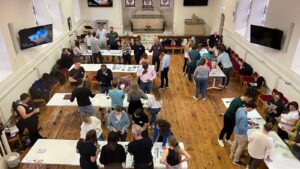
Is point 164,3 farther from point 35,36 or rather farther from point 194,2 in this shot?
point 35,36

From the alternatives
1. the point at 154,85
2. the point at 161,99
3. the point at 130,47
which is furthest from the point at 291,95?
the point at 130,47

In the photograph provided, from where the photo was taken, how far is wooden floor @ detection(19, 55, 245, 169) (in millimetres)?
5266

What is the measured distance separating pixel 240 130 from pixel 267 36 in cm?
371

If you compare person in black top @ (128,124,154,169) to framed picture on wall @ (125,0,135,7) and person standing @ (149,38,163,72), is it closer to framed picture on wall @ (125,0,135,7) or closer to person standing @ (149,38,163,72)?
person standing @ (149,38,163,72)

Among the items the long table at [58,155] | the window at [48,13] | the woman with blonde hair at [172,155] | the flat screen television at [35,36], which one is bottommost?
the long table at [58,155]

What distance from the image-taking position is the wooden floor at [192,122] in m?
5.27

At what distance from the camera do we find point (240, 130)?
176 inches

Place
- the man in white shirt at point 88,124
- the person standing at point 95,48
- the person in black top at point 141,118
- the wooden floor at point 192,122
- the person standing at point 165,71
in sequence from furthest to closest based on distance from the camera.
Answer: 1. the person standing at point 95,48
2. the person standing at point 165,71
3. the wooden floor at point 192,122
4. the person in black top at point 141,118
5. the man in white shirt at point 88,124

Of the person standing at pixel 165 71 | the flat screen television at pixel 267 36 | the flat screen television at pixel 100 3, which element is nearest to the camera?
the flat screen television at pixel 267 36

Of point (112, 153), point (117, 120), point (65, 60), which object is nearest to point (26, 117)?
Answer: point (117, 120)

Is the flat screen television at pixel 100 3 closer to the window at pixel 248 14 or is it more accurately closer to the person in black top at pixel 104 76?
the window at pixel 248 14

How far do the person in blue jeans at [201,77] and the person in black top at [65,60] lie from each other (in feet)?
14.5

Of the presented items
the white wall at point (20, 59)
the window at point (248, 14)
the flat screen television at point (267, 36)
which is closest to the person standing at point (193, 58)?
the flat screen television at point (267, 36)

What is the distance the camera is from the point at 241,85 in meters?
8.28
